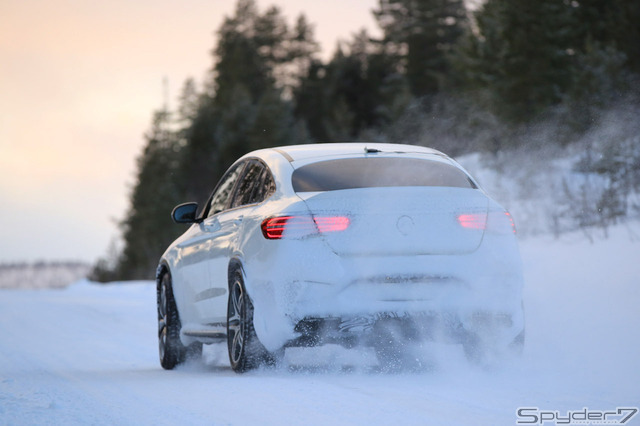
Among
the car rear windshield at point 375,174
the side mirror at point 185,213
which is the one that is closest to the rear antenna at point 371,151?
the car rear windshield at point 375,174

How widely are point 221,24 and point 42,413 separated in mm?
86899

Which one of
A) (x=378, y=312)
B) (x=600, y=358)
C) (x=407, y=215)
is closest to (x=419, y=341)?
(x=378, y=312)

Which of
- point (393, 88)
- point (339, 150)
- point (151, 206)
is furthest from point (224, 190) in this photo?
point (151, 206)

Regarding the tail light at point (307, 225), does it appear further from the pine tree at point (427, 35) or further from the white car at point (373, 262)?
the pine tree at point (427, 35)

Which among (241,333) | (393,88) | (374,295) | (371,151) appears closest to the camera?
(374,295)

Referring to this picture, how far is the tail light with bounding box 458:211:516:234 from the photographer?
692 centimetres

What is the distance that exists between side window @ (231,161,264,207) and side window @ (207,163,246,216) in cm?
33

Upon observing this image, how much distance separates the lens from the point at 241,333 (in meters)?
7.20

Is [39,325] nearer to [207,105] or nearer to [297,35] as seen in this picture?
[207,105]

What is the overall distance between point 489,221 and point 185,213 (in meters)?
3.18

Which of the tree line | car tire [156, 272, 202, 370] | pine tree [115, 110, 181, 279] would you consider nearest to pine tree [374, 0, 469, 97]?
the tree line

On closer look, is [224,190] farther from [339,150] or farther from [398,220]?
[398,220]

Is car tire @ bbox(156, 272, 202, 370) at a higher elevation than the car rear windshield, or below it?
below

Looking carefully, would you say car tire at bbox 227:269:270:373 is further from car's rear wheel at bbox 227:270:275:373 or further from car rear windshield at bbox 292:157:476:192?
car rear windshield at bbox 292:157:476:192
